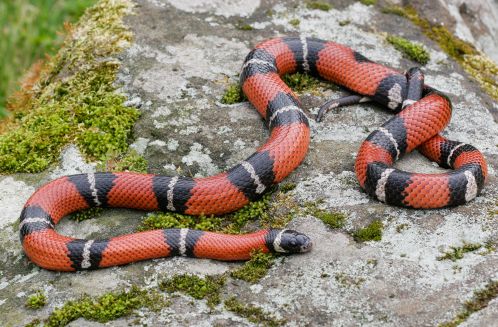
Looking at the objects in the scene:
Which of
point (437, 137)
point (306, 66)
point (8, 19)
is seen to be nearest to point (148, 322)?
point (437, 137)

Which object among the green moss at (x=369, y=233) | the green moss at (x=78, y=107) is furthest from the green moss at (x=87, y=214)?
the green moss at (x=369, y=233)

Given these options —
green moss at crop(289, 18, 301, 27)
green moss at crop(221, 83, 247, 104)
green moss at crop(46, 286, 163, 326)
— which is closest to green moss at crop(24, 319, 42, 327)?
green moss at crop(46, 286, 163, 326)

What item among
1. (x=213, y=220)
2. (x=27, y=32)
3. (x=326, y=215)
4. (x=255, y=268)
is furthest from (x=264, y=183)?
(x=27, y=32)

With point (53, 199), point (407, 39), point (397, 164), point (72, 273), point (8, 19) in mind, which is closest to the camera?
point (72, 273)

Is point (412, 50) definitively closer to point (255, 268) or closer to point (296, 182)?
point (296, 182)

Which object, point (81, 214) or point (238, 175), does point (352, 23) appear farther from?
point (81, 214)

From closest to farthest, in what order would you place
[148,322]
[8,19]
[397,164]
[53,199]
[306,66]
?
[148,322], [53,199], [397,164], [306,66], [8,19]
